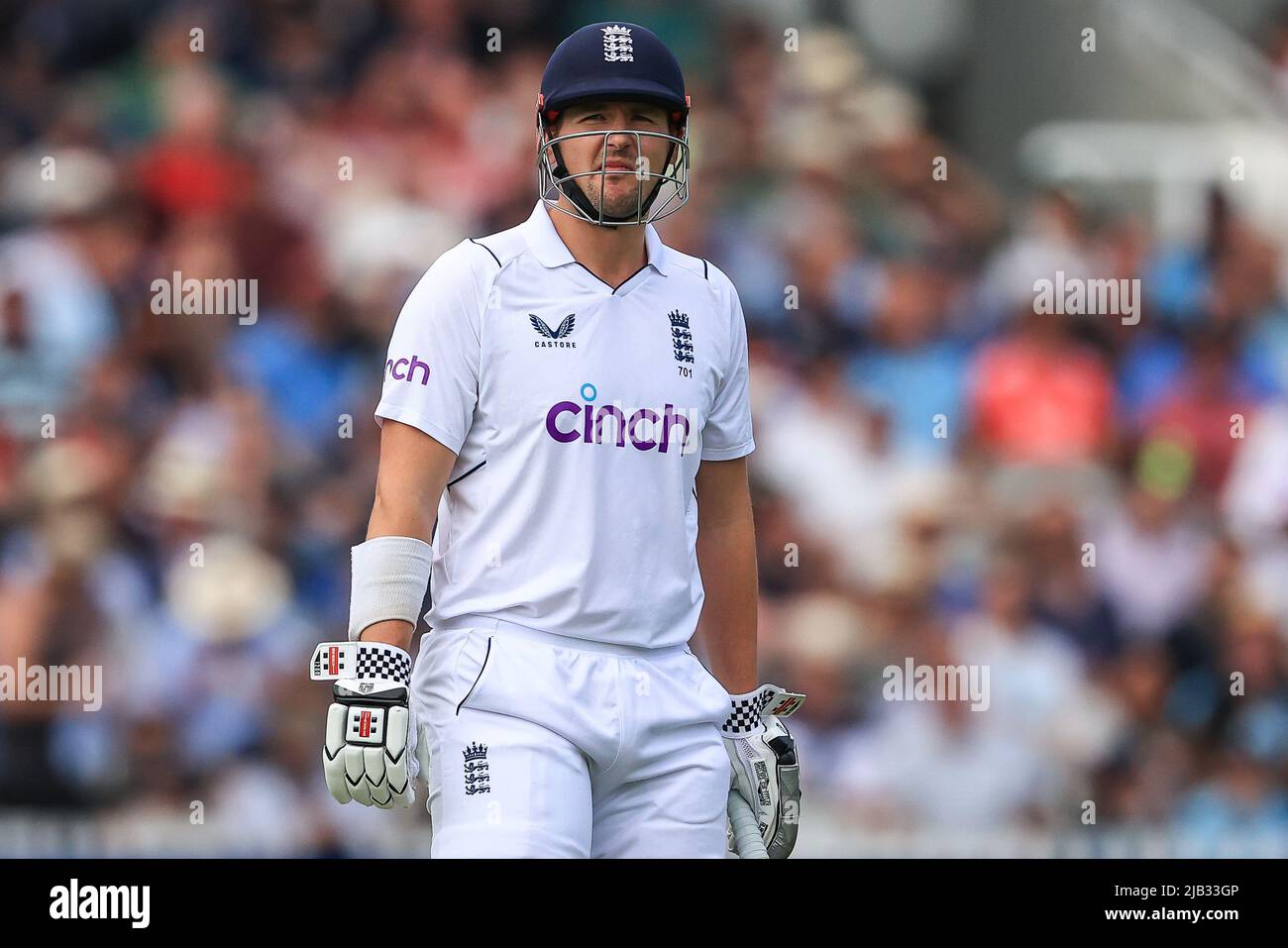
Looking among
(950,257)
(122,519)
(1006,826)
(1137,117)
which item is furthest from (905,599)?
(122,519)

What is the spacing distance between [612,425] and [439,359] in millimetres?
336

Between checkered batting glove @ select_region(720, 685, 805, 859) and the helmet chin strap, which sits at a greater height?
the helmet chin strap

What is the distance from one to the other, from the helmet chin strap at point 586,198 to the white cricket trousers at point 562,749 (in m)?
0.77

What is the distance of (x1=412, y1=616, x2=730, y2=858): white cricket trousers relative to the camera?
3254mm

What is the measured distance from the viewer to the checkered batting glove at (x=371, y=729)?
10.5 ft

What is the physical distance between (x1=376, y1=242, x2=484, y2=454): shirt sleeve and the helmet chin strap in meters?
0.23

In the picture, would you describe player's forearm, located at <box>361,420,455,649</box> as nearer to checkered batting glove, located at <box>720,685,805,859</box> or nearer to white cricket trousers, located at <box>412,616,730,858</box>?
white cricket trousers, located at <box>412,616,730,858</box>

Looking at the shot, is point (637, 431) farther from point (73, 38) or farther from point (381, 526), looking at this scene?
point (73, 38)

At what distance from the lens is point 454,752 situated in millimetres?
3324

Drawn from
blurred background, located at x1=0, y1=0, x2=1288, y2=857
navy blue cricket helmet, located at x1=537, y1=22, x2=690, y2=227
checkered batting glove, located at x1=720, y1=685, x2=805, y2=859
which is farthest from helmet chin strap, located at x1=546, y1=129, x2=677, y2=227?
blurred background, located at x1=0, y1=0, x2=1288, y2=857

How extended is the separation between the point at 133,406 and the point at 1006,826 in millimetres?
3421

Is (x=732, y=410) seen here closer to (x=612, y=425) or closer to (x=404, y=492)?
(x=612, y=425)

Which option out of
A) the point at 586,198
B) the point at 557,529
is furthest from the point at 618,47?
the point at 557,529

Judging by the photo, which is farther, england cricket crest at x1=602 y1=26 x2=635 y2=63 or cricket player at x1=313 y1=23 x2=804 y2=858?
england cricket crest at x1=602 y1=26 x2=635 y2=63
